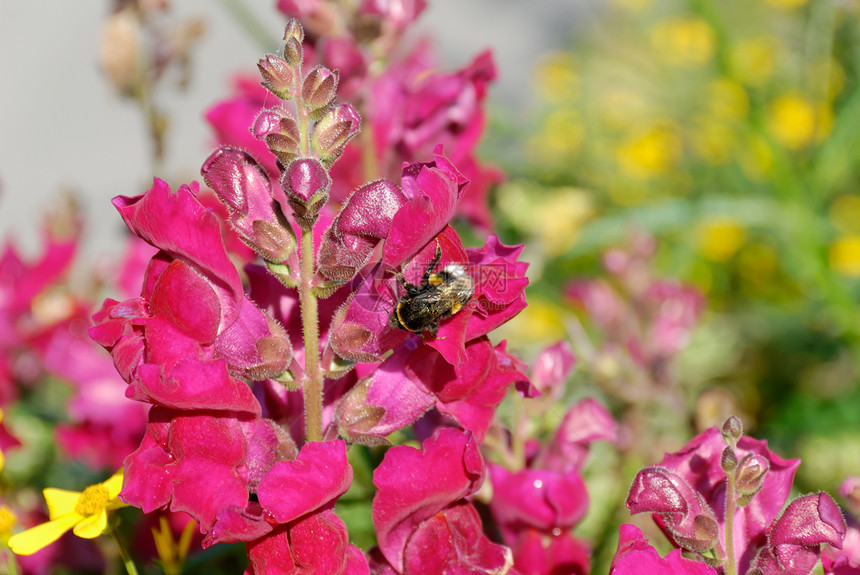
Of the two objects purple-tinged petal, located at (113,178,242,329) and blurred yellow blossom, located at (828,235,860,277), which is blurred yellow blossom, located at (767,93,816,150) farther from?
purple-tinged petal, located at (113,178,242,329)

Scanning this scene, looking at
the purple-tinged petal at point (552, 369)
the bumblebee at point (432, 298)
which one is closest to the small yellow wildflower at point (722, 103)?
the purple-tinged petal at point (552, 369)

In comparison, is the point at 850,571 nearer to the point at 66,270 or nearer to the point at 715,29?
the point at 715,29

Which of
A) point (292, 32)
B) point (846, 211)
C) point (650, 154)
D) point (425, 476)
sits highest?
point (292, 32)

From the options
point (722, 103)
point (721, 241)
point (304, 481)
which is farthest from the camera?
point (722, 103)

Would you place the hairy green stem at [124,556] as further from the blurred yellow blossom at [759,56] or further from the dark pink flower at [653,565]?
A: the blurred yellow blossom at [759,56]

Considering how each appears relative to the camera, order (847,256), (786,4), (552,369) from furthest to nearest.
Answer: (786,4), (847,256), (552,369)

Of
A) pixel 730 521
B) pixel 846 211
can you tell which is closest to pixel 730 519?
pixel 730 521

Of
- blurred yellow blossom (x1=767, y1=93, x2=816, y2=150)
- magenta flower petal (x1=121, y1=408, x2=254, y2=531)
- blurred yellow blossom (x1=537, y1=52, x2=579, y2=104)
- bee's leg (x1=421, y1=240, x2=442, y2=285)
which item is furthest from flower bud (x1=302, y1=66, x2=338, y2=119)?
blurred yellow blossom (x1=537, y1=52, x2=579, y2=104)

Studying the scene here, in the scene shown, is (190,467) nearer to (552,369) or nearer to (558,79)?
(552,369)
